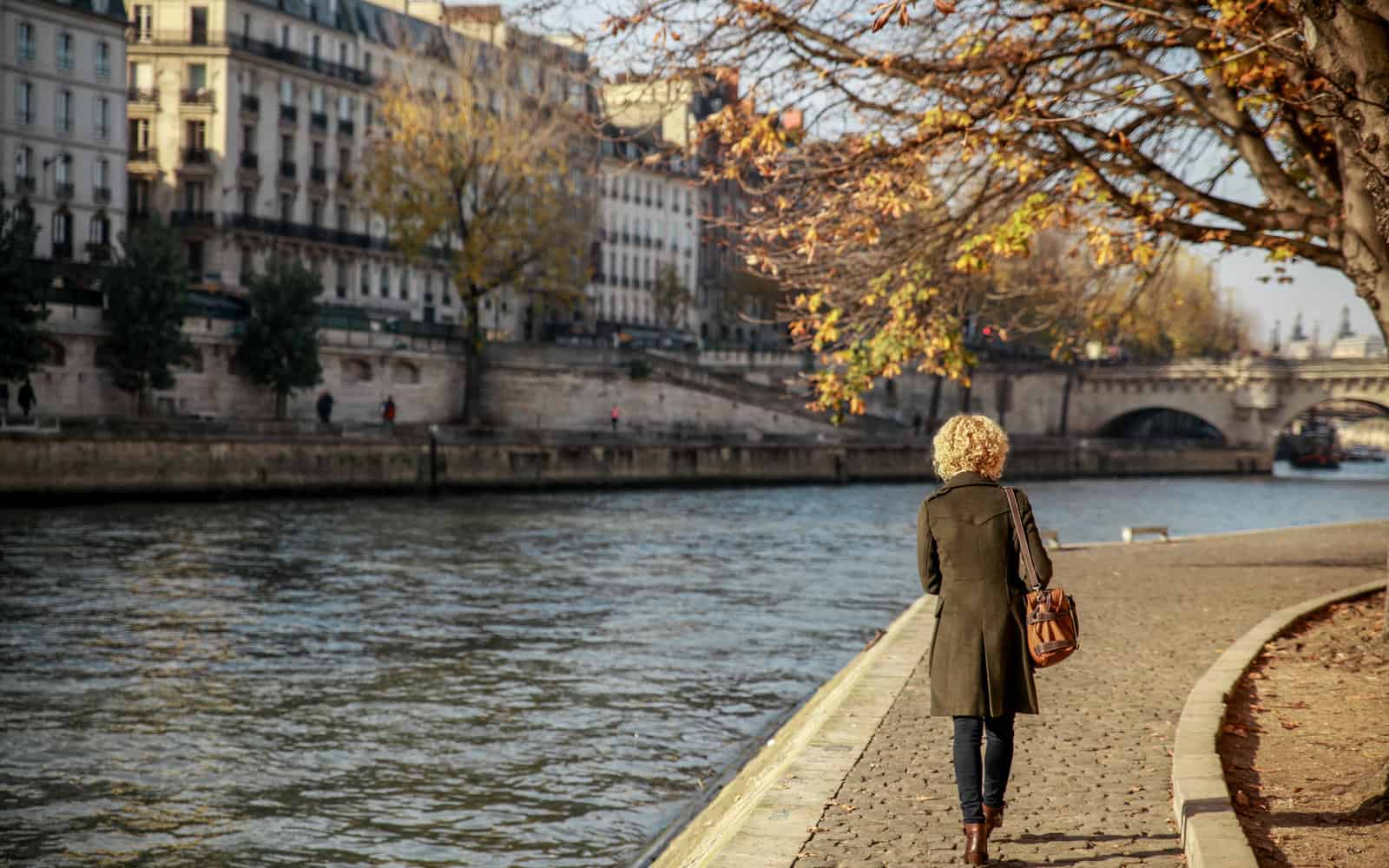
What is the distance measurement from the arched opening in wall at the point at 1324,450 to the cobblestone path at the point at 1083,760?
2683 inches

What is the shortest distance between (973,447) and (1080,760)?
8.56 ft

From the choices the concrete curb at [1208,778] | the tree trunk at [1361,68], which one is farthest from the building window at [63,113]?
the tree trunk at [1361,68]

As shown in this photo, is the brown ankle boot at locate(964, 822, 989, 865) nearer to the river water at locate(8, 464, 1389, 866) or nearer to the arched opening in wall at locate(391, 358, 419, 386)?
the river water at locate(8, 464, 1389, 866)

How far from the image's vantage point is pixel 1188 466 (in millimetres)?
80000

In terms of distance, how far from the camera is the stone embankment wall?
1577 inches

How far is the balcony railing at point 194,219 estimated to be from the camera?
68.7 metres

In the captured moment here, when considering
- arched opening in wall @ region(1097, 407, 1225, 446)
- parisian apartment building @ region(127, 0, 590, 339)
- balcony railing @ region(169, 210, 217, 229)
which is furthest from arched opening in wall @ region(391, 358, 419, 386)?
arched opening in wall @ region(1097, 407, 1225, 446)

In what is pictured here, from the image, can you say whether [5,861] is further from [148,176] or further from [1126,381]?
[1126,381]

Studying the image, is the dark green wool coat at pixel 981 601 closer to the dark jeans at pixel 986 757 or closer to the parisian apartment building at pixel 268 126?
the dark jeans at pixel 986 757

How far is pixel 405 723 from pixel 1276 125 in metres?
8.24

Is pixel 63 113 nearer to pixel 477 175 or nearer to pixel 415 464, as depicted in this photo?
pixel 477 175

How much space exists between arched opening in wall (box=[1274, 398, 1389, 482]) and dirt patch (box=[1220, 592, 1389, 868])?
7103cm

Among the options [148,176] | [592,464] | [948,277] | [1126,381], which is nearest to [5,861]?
[948,277]

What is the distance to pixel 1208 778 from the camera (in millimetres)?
7773
